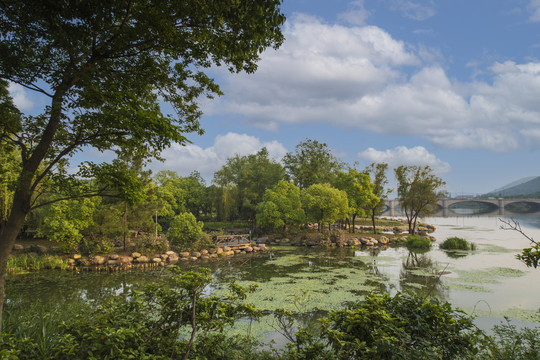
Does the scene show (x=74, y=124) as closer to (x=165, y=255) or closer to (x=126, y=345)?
(x=126, y=345)

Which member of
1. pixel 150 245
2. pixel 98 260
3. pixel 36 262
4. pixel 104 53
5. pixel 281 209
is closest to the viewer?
pixel 104 53

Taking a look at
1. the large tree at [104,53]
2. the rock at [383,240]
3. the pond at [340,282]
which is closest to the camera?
the large tree at [104,53]

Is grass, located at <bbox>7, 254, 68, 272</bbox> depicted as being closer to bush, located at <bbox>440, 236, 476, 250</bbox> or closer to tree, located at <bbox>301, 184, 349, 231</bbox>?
tree, located at <bbox>301, 184, 349, 231</bbox>

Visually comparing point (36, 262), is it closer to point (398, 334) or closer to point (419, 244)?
point (398, 334)

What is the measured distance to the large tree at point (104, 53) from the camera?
480 centimetres

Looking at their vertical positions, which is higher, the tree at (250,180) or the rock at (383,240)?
the tree at (250,180)

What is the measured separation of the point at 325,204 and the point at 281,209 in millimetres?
4461

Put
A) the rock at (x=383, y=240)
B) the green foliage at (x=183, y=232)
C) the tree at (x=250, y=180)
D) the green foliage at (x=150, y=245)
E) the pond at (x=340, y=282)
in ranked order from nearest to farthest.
Answer: the pond at (x=340, y=282) < the green foliage at (x=150, y=245) < the green foliage at (x=183, y=232) < the rock at (x=383, y=240) < the tree at (x=250, y=180)

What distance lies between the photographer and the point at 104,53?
5.21m

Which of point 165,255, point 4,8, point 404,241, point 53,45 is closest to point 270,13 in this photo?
point 53,45

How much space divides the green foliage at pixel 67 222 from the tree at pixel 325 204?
18.0 meters

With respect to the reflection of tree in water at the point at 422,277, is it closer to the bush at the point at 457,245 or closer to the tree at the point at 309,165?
the bush at the point at 457,245

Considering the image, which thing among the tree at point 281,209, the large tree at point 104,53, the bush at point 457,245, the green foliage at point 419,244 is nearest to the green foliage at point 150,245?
the tree at point 281,209

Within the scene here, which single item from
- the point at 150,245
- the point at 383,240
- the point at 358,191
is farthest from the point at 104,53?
the point at 358,191
